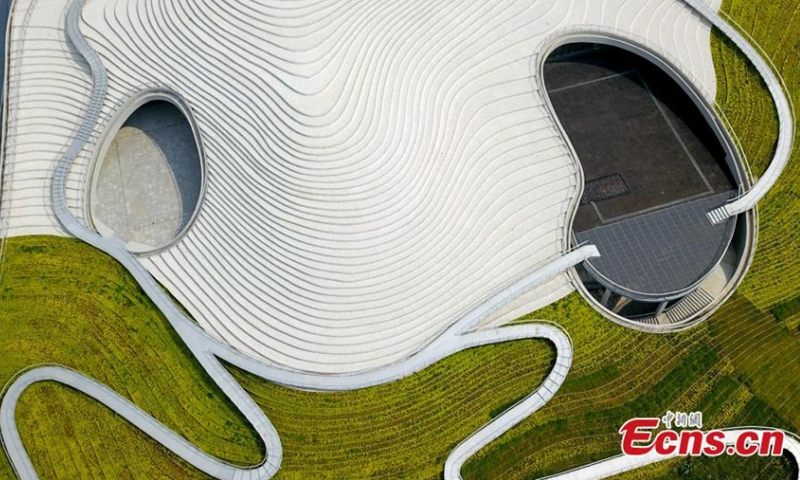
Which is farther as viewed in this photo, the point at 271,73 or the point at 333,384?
the point at 271,73

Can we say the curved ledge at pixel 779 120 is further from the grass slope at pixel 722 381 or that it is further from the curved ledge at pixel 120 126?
the curved ledge at pixel 120 126

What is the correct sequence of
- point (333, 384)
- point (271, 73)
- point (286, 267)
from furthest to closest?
1. point (271, 73)
2. point (286, 267)
3. point (333, 384)

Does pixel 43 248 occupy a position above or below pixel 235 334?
above

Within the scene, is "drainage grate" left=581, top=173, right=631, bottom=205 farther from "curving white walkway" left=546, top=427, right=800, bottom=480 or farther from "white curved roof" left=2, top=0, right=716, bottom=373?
"curving white walkway" left=546, top=427, right=800, bottom=480

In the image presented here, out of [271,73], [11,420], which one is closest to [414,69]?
[271,73]

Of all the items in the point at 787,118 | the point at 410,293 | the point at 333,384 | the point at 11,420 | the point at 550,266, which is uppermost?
the point at 787,118

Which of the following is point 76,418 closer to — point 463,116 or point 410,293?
point 410,293

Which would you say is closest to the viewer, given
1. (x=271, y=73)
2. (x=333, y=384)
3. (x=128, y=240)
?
(x=333, y=384)
